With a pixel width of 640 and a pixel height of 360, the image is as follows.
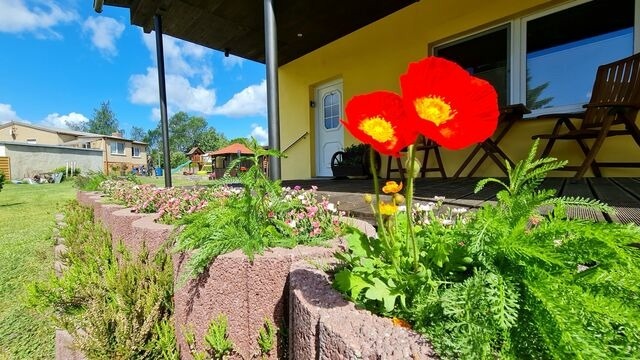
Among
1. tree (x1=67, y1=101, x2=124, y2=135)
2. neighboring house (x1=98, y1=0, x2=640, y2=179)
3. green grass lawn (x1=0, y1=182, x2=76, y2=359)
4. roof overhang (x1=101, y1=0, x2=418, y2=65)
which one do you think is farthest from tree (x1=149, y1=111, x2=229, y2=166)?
green grass lawn (x1=0, y1=182, x2=76, y2=359)

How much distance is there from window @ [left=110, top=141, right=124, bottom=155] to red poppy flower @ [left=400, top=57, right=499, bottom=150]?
118 feet

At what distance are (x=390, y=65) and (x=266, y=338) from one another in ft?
15.2

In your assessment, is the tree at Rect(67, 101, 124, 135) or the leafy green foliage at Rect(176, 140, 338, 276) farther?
the tree at Rect(67, 101, 124, 135)

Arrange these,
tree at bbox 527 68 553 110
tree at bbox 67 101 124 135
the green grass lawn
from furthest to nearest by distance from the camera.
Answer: tree at bbox 67 101 124 135, tree at bbox 527 68 553 110, the green grass lawn

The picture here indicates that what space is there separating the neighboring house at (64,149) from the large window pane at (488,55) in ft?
75.6

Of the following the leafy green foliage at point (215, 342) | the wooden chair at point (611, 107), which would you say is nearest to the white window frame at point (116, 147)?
the leafy green foliage at point (215, 342)

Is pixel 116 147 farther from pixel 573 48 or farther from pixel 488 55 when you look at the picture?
pixel 573 48

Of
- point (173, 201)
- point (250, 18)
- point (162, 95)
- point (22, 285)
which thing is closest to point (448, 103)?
point (173, 201)

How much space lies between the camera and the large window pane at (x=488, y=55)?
369cm

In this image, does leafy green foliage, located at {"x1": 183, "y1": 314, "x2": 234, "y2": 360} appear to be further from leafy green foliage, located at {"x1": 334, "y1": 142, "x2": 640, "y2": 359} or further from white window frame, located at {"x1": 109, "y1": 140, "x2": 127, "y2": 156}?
white window frame, located at {"x1": 109, "y1": 140, "x2": 127, "y2": 156}

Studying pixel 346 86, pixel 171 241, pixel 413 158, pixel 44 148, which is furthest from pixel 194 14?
pixel 44 148

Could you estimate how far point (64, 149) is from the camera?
23.5 metres

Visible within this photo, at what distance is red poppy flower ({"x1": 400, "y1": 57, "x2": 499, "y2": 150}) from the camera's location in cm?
48

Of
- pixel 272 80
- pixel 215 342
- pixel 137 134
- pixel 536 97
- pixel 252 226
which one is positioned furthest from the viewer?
pixel 137 134
